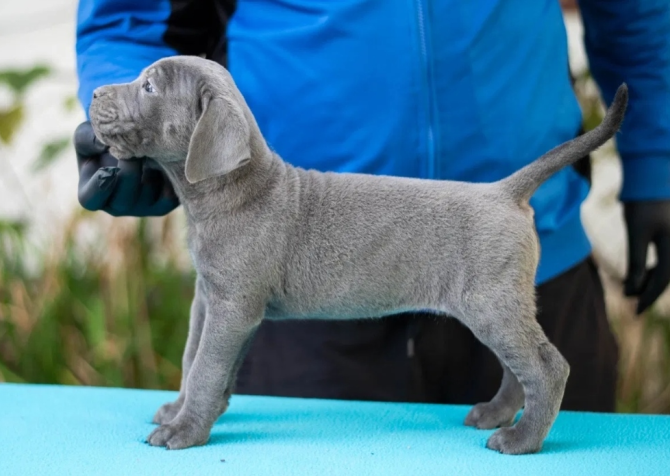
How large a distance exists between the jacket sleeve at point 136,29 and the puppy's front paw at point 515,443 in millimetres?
1210

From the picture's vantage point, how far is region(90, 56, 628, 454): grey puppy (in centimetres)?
154

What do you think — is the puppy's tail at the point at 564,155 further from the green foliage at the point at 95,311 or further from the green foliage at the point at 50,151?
the green foliage at the point at 50,151

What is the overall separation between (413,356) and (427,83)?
2.36ft

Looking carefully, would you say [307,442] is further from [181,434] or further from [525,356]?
[525,356]

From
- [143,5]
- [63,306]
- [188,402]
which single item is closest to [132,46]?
[143,5]

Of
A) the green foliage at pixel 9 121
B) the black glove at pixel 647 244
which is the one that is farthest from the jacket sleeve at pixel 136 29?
the green foliage at pixel 9 121

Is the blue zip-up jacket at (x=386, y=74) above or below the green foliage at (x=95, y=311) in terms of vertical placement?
above

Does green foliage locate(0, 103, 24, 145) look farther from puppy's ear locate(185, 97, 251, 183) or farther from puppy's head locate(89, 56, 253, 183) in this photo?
puppy's ear locate(185, 97, 251, 183)

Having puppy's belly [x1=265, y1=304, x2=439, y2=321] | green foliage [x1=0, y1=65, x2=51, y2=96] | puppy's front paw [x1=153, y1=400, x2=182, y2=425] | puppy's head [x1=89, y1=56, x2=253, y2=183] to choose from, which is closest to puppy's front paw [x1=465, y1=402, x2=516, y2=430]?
puppy's belly [x1=265, y1=304, x2=439, y2=321]

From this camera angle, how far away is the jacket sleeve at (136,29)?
1.95 metres

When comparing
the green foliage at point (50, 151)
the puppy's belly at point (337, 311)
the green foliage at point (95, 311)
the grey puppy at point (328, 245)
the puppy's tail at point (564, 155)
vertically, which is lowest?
the green foliage at point (95, 311)

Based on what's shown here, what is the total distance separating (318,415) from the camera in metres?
1.84

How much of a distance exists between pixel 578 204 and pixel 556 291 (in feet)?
0.80

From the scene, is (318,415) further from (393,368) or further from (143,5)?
(143,5)
